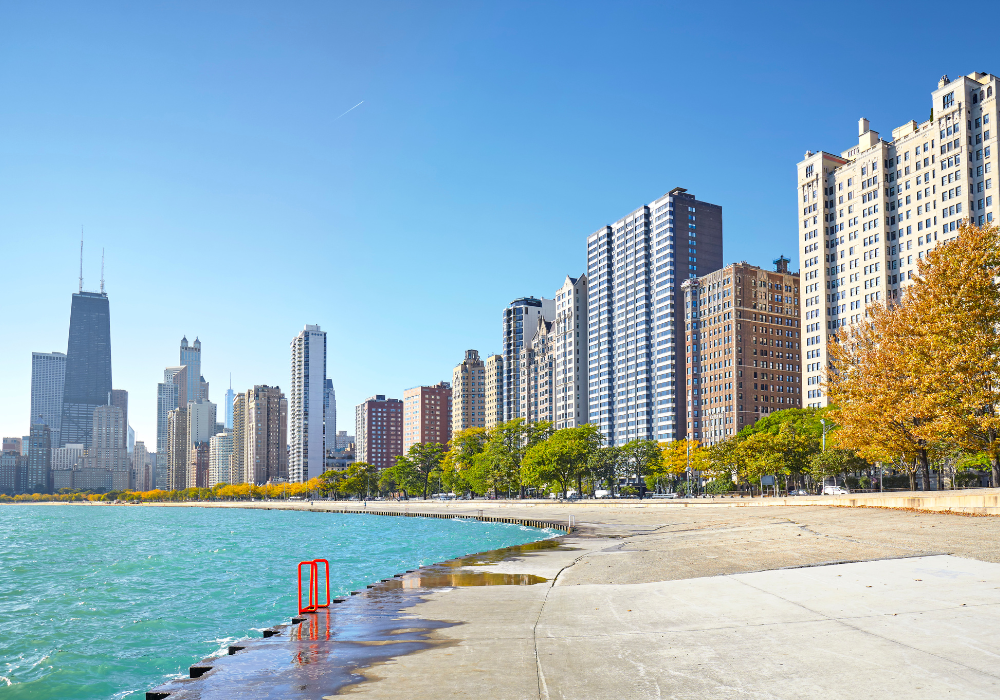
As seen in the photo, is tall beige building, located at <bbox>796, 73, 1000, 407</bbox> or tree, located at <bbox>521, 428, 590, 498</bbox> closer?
tree, located at <bbox>521, 428, 590, 498</bbox>

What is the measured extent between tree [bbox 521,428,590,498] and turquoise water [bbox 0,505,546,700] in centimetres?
5773

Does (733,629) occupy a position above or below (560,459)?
above

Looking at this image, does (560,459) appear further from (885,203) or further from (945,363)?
(885,203)

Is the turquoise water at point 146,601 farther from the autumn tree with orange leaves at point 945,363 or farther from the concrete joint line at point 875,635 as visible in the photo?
the autumn tree with orange leaves at point 945,363

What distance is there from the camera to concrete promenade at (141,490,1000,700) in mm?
10203

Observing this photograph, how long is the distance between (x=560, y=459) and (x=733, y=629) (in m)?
115

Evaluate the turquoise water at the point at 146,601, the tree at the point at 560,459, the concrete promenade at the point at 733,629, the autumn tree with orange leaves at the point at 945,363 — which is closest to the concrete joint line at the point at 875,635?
the concrete promenade at the point at 733,629

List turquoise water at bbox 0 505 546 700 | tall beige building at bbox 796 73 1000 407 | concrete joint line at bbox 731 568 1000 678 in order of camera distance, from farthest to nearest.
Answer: tall beige building at bbox 796 73 1000 407 → turquoise water at bbox 0 505 546 700 → concrete joint line at bbox 731 568 1000 678

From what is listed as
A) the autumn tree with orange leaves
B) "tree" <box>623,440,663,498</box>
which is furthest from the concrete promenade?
"tree" <box>623,440,663,498</box>

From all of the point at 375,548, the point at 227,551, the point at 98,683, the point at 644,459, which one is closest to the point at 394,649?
the point at 98,683

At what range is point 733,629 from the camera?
13727 mm

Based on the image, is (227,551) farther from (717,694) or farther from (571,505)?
(717,694)

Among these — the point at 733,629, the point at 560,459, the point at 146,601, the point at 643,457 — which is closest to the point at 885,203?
the point at 643,457

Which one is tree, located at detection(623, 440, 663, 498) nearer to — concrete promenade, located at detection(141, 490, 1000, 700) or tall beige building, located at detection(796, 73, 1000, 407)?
tall beige building, located at detection(796, 73, 1000, 407)
